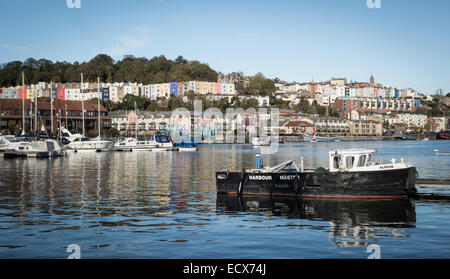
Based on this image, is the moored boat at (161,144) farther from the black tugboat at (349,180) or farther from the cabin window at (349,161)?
the cabin window at (349,161)

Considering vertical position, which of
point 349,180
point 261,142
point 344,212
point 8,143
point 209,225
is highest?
point 8,143

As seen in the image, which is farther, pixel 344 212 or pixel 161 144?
pixel 161 144

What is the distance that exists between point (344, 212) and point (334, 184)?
3881 mm

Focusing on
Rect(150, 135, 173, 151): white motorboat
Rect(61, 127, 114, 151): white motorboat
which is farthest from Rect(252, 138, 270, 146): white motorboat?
Rect(61, 127, 114, 151): white motorboat

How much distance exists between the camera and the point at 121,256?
17734mm

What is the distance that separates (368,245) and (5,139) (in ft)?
284

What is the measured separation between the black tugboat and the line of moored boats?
6153cm

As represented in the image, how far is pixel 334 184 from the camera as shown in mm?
29719

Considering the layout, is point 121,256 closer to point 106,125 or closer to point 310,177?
point 310,177

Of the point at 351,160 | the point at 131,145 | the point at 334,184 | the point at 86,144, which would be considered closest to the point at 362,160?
the point at 351,160

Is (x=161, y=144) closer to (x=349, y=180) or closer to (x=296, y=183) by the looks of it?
(x=296, y=183)

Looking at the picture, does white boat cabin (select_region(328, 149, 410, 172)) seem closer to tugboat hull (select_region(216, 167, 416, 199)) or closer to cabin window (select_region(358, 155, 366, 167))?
cabin window (select_region(358, 155, 366, 167))
